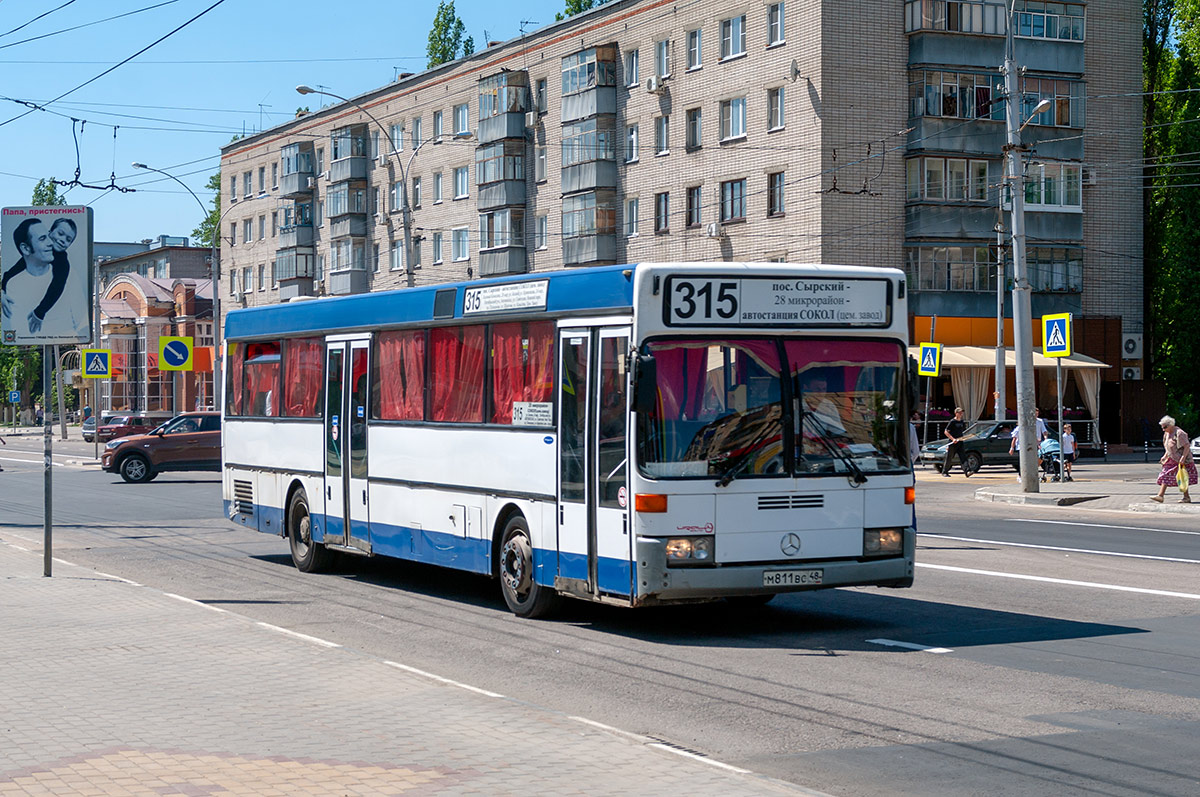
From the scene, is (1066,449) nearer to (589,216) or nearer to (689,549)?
(589,216)

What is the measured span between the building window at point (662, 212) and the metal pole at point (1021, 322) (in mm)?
22919

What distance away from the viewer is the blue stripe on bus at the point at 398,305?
1145 centimetres

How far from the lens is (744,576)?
436 inches

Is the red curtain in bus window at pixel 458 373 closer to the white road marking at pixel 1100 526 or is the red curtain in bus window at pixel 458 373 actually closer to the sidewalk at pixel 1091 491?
the white road marking at pixel 1100 526

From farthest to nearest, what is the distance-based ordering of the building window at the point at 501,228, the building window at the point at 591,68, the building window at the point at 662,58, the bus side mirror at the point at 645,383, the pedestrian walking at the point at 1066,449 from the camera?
the building window at the point at 501,228 < the building window at the point at 591,68 < the building window at the point at 662,58 < the pedestrian walking at the point at 1066,449 < the bus side mirror at the point at 645,383

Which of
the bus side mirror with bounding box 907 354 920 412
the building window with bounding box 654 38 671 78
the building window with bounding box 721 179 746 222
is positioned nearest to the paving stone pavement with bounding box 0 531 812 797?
the bus side mirror with bounding box 907 354 920 412

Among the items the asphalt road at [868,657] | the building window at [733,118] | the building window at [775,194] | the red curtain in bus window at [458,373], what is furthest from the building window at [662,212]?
the red curtain in bus window at [458,373]

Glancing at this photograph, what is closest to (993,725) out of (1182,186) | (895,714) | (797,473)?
(895,714)

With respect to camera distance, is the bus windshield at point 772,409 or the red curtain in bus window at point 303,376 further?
the red curtain in bus window at point 303,376

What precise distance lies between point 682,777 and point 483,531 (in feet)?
21.0

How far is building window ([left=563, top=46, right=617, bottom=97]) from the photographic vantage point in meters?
55.1

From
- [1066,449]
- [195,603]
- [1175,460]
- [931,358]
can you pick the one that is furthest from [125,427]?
[195,603]

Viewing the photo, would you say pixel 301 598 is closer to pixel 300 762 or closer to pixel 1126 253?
pixel 300 762

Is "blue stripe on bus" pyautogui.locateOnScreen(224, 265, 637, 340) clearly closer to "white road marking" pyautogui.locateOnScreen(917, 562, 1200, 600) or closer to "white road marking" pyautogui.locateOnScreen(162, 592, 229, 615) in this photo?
"white road marking" pyautogui.locateOnScreen(162, 592, 229, 615)
